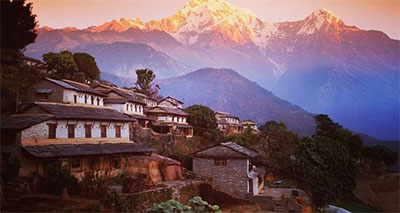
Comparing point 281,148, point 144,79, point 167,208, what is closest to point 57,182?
point 167,208

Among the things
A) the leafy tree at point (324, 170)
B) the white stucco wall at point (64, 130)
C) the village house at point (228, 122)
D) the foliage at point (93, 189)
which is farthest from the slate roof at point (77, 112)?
the village house at point (228, 122)

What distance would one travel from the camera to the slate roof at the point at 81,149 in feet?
53.6

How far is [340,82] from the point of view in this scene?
311 ft

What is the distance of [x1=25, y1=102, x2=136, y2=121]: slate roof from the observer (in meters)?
18.9

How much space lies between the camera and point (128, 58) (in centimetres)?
6297

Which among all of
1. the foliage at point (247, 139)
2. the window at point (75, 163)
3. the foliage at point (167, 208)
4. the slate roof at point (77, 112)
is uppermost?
the slate roof at point (77, 112)

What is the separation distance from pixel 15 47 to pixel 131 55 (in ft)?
138

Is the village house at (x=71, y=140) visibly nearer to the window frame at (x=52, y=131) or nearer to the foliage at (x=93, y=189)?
the window frame at (x=52, y=131)

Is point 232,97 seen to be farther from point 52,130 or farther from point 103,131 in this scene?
point 52,130

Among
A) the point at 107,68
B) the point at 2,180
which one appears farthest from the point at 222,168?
the point at 107,68

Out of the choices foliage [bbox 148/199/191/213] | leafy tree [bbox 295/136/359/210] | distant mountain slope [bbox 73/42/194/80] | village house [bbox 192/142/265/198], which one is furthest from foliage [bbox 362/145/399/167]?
foliage [bbox 148/199/191/213]

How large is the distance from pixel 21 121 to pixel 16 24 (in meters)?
6.79

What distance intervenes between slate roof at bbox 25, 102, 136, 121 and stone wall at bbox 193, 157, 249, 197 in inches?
286

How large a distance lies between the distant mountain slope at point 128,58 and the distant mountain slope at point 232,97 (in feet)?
13.3
